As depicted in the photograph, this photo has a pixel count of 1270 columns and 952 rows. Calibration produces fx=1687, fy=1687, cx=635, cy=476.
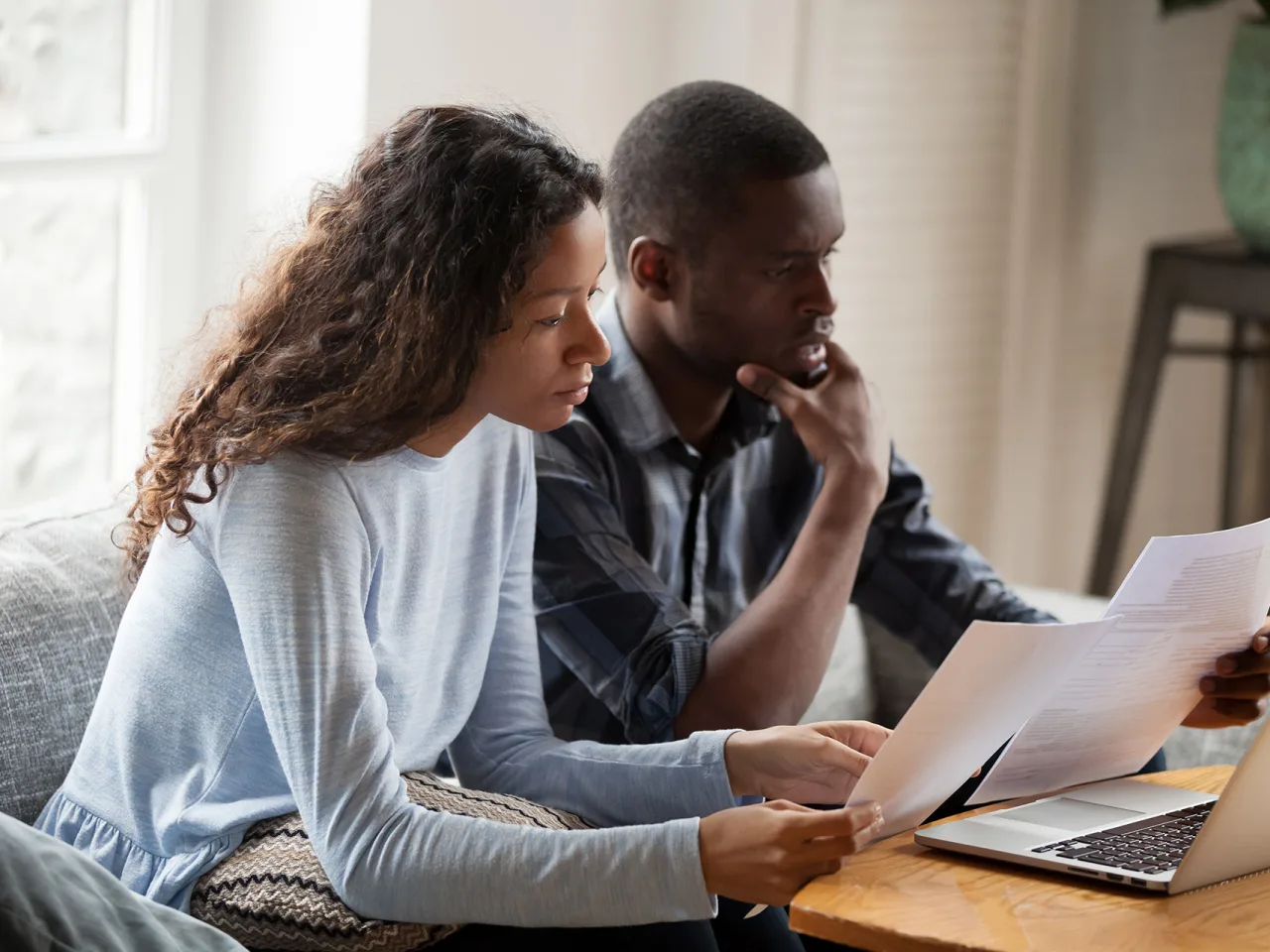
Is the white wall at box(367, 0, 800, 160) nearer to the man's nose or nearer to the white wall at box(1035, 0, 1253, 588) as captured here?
the man's nose

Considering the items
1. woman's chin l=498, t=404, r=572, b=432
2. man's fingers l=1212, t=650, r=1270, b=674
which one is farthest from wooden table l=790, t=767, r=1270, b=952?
woman's chin l=498, t=404, r=572, b=432

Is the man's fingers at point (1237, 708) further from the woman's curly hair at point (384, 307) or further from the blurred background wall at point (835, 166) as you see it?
the blurred background wall at point (835, 166)

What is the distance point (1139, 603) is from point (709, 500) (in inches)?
24.5

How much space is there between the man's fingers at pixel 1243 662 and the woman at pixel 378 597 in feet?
0.94

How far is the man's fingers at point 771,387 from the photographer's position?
1576 millimetres

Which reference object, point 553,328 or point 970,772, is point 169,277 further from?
point 970,772

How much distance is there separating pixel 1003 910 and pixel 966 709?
0.39 ft

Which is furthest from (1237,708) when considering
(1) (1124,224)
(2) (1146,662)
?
(1) (1124,224)

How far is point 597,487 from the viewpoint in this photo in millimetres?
1531

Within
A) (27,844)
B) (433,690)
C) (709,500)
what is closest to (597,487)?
(709,500)

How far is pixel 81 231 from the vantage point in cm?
195

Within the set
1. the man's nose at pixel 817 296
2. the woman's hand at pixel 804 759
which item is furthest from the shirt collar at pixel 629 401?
the woman's hand at pixel 804 759

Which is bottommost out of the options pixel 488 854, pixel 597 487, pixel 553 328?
pixel 488 854

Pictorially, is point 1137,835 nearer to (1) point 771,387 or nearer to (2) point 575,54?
(1) point 771,387
